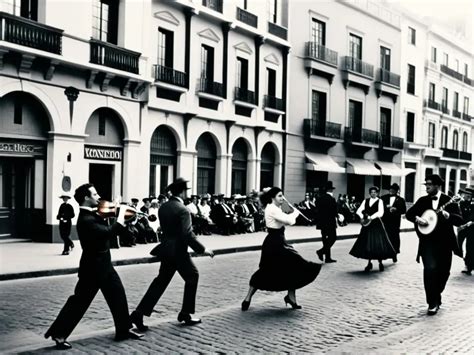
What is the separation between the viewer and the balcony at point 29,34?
50.4 ft

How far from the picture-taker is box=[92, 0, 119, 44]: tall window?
62.1 ft

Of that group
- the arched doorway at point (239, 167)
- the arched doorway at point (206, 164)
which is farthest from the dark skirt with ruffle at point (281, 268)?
the arched doorway at point (239, 167)

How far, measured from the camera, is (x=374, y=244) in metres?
13.0

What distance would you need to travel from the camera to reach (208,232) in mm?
21031

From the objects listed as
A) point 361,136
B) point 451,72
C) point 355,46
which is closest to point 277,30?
point 355,46

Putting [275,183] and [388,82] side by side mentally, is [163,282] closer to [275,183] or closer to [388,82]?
→ [275,183]

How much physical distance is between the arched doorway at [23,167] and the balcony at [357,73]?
Result: 63.6ft

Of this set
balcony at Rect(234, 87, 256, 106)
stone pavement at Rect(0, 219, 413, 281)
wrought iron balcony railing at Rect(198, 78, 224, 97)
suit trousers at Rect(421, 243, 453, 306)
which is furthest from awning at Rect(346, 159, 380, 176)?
suit trousers at Rect(421, 243, 453, 306)

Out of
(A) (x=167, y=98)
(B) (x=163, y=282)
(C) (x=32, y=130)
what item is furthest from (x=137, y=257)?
(A) (x=167, y=98)

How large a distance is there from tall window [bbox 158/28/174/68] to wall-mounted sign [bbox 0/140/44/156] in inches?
243

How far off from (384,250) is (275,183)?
50.3 feet

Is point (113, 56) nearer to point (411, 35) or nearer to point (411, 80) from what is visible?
point (411, 80)

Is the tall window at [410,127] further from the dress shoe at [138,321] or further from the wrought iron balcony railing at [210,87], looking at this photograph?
the dress shoe at [138,321]

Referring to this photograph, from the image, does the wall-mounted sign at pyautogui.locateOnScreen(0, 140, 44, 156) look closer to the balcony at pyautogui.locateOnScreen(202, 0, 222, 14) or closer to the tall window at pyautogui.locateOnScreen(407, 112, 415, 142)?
the balcony at pyautogui.locateOnScreen(202, 0, 222, 14)
